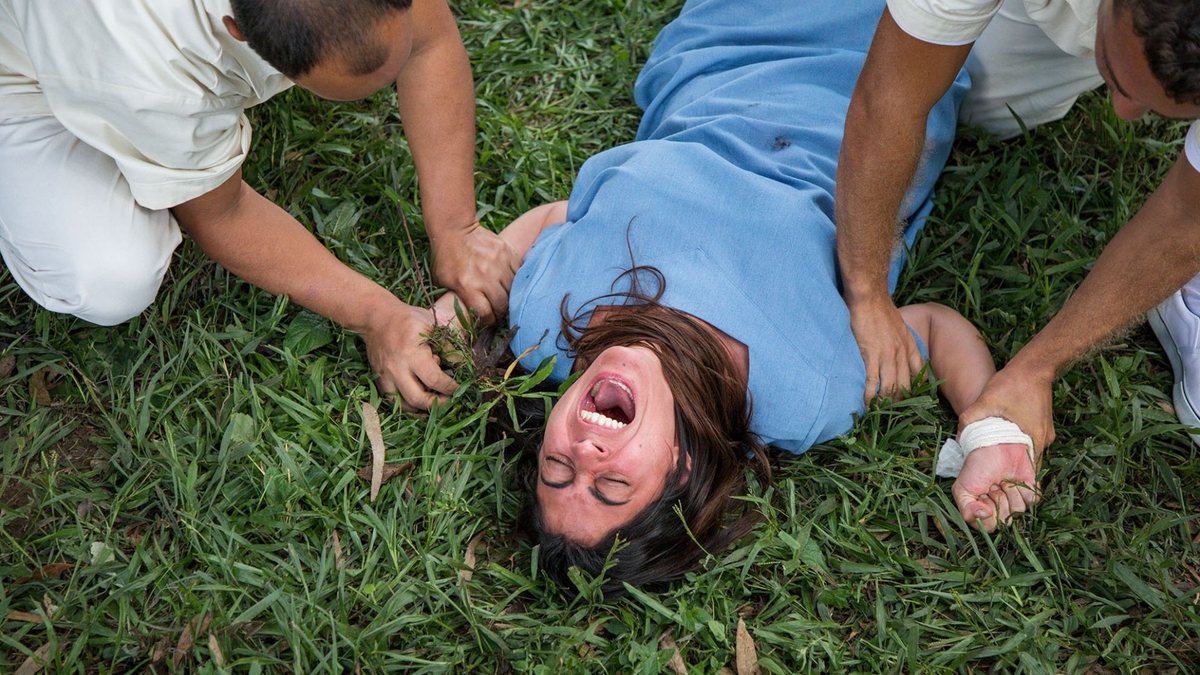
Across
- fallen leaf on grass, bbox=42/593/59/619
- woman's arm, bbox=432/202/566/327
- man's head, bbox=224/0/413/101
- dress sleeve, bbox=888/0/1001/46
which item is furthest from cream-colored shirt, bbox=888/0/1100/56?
fallen leaf on grass, bbox=42/593/59/619

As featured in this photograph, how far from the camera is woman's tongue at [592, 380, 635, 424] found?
8.67 ft

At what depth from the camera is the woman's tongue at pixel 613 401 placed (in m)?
2.64

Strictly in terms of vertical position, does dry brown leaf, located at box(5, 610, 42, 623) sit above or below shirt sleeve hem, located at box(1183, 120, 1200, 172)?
below

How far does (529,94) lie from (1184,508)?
2.47 meters

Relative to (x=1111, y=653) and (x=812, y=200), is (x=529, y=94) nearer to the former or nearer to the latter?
(x=812, y=200)

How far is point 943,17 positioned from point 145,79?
5.83 feet

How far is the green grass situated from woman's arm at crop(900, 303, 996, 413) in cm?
9

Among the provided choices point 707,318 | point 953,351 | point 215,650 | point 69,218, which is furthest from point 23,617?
point 953,351

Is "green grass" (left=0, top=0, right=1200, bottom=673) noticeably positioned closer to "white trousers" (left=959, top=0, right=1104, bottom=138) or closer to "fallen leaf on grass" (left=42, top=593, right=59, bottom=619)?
"fallen leaf on grass" (left=42, top=593, right=59, bottom=619)

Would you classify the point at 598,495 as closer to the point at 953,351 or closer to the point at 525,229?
the point at 525,229

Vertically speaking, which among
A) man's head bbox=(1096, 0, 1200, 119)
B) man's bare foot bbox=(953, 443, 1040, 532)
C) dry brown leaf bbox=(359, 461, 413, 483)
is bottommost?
dry brown leaf bbox=(359, 461, 413, 483)

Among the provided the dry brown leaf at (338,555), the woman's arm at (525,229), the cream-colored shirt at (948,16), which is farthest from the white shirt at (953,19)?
the dry brown leaf at (338,555)

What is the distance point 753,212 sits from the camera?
9.54 feet

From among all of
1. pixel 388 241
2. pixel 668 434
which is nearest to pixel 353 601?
pixel 668 434
